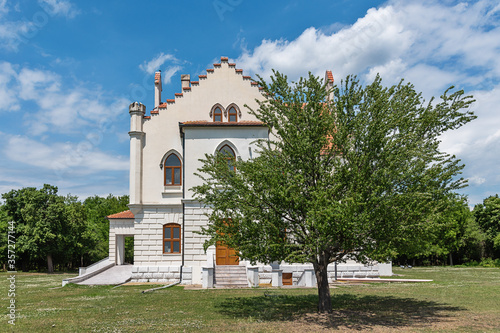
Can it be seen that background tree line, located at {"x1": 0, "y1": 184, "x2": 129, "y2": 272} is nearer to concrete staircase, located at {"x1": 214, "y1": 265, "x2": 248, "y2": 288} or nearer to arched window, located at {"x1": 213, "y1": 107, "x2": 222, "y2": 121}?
arched window, located at {"x1": 213, "y1": 107, "x2": 222, "y2": 121}

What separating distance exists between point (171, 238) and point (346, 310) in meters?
15.2

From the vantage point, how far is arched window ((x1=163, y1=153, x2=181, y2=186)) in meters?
26.5

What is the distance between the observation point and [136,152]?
26.5m

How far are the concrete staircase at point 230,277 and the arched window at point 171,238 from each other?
12.7 feet

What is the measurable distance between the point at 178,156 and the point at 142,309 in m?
14.2

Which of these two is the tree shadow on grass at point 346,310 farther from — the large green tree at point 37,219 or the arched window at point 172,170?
the large green tree at point 37,219

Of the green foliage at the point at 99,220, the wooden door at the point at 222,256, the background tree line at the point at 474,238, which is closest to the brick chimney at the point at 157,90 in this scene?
the wooden door at the point at 222,256

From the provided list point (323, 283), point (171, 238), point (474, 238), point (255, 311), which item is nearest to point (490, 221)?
point (474, 238)

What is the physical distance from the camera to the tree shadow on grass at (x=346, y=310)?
37.6ft

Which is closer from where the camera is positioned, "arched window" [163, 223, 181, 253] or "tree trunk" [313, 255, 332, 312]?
"tree trunk" [313, 255, 332, 312]

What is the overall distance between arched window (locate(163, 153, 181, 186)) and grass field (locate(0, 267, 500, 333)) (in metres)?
9.27

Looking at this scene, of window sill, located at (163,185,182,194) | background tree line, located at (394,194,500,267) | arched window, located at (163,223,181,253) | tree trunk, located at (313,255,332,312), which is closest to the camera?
tree trunk, located at (313,255,332,312)

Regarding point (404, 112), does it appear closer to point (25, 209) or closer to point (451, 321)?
point (451, 321)

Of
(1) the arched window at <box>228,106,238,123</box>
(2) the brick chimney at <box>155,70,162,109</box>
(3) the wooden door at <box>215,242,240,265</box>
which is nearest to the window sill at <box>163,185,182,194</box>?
(3) the wooden door at <box>215,242,240,265</box>
